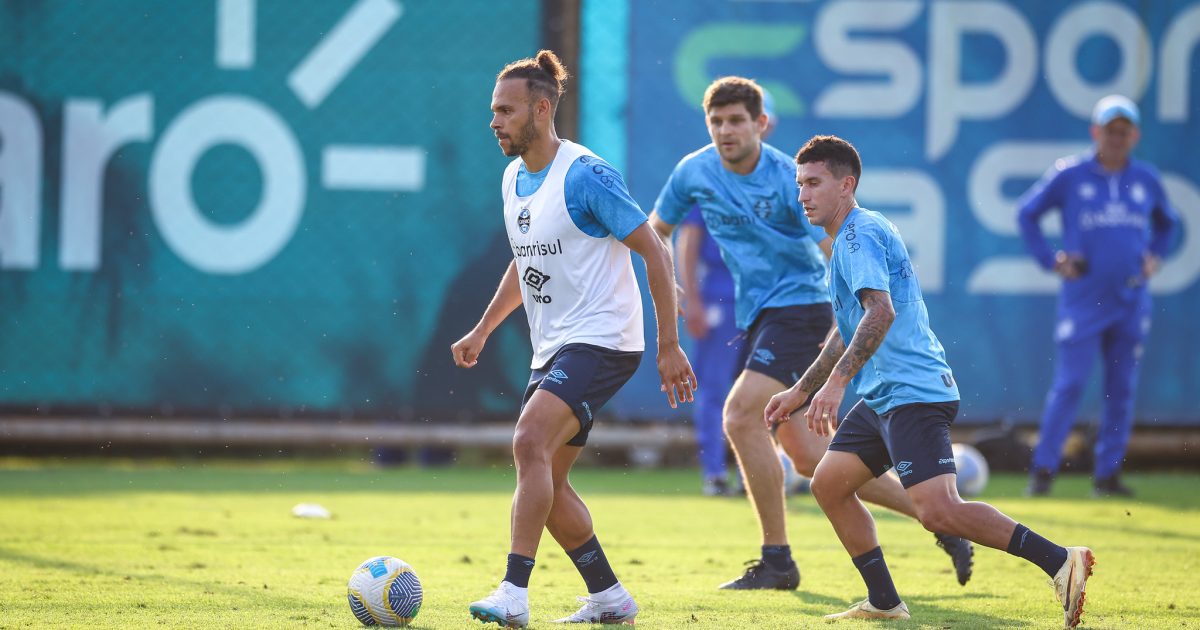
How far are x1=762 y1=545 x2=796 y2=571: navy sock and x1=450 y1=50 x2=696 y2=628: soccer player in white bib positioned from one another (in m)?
1.22

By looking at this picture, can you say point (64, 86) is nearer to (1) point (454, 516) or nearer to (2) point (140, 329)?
(2) point (140, 329)

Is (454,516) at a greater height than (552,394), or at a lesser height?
lesser

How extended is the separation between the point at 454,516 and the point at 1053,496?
180 inches

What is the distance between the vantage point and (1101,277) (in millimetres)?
11109

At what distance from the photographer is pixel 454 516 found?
9359 millimetres

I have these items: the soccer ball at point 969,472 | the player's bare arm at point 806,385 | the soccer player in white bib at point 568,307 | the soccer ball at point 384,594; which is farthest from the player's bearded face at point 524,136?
the soccer ball at point 969,472

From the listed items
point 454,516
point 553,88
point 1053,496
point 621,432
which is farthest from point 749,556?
point 621,432

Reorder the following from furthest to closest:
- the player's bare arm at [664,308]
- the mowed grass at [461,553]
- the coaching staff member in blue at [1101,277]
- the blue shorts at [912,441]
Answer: the coaching staff member in blue at [1101,277]
the mowed grass at [461,553]
the player's bare arm at [664,308]
the blue shorts at [912,441]

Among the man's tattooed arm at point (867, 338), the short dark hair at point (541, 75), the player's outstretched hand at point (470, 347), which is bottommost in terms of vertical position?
the player's outstretched hand at point (470, 347)

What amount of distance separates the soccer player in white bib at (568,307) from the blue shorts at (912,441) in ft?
2.39

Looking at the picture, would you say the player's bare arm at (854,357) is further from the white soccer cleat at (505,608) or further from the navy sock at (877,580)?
the white soccer cleat at (505,608)

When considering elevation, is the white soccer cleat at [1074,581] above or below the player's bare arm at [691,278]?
below

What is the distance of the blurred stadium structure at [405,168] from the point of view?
12461mm

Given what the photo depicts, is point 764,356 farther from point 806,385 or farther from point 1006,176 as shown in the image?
point 1006,176
